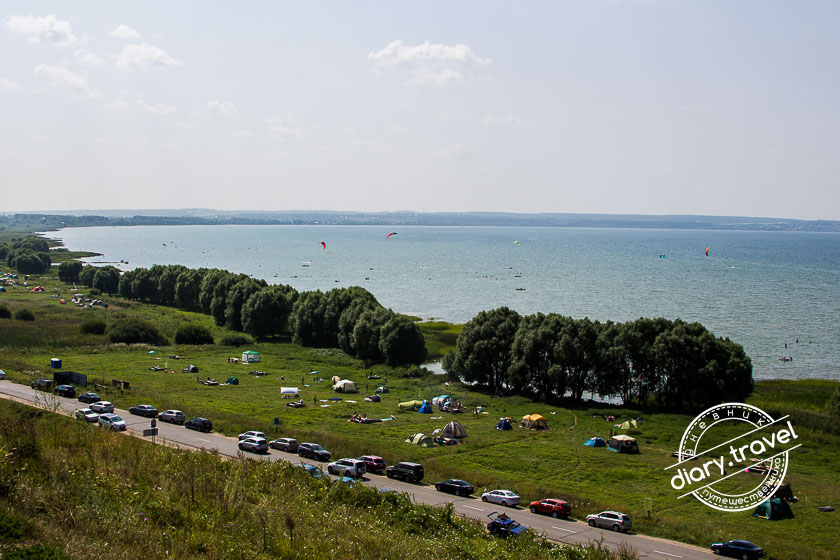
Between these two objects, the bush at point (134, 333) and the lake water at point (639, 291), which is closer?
the bush at point (134, 333)

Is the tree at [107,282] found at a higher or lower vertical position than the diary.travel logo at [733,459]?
higher

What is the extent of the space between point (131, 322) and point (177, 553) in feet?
210

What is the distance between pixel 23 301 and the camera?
Answer: 98.9m

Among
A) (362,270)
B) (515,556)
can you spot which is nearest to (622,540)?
(515,556)

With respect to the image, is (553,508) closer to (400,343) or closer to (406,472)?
(406,472)

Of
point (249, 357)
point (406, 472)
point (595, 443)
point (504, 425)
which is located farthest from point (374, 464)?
point (249, 357)

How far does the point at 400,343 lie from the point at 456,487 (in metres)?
36.0

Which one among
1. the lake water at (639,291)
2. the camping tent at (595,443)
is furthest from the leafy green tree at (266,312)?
the camping tent at (595,443)

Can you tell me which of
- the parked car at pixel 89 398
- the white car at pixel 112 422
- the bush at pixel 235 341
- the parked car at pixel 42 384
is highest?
the white car at pixel 112 422

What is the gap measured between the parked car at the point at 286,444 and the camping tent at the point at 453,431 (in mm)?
9553

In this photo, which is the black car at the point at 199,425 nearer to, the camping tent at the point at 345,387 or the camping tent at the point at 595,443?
the camping tent at the point at 345,387

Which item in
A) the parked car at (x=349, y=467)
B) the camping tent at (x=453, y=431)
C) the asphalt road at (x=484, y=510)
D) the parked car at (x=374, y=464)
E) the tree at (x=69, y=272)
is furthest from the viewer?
the tree at (x=69, y=272)

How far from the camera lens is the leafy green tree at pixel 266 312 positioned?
81000mm

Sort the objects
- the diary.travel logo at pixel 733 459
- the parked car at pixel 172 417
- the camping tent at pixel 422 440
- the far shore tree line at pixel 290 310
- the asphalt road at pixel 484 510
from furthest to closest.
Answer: the far shore tree line at pixel 290 310
the parked car at pixel 172 417
the camping tent at pixel 422 440
the diary.travel logo at pixel 733 459
the asphalt road at pixel 484 510
